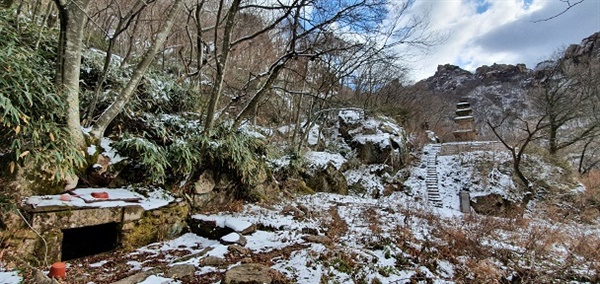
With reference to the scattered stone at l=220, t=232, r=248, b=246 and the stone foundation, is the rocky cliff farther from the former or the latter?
the stone foundation

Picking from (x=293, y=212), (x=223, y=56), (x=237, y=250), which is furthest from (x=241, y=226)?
(x=223, y=56)

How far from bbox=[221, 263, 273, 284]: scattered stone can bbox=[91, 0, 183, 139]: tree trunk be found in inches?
127

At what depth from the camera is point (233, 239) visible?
358cm

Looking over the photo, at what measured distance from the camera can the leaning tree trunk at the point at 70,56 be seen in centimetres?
338

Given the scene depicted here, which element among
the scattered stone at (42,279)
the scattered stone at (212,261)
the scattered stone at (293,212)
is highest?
the scattered stone at (42,279)

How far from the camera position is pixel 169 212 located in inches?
156

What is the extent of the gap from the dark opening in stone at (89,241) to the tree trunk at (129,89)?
1.41m

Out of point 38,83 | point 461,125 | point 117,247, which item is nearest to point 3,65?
point 38,83

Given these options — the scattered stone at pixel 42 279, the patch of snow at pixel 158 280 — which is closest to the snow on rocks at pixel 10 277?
the scattered stone at pixel 42 279

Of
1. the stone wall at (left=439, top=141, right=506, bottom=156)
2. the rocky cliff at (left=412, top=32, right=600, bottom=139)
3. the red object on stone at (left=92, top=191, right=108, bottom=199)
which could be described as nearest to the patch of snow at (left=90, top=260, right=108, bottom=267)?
the red object on stone at (left=92, top=191, right=108, bottom=199)

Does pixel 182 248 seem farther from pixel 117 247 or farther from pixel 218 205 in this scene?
pixel 218 205

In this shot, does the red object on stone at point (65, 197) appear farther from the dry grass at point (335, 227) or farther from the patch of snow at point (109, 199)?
the dry grass at point (335, 227)

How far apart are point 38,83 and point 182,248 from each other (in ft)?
8.64

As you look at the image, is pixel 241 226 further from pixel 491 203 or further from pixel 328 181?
pixel 491 203
